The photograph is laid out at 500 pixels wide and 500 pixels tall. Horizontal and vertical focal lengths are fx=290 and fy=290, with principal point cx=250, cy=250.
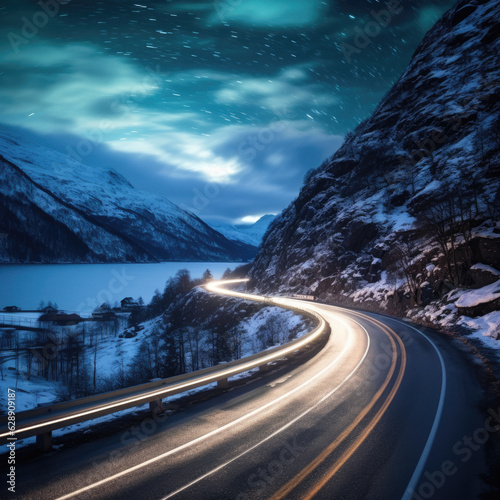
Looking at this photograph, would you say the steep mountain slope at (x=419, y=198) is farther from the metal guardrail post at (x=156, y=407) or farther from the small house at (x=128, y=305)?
the small house at (x=128, y=305)

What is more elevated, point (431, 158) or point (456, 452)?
point (431, 158)

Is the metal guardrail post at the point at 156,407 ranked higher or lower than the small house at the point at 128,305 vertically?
higher

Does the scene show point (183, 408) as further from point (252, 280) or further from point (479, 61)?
point (479, 61)

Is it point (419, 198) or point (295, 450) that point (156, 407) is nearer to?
point (295, 450)

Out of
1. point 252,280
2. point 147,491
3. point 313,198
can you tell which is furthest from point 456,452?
point 252,280

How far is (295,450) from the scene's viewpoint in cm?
674

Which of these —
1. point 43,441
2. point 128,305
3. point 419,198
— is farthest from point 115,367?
point 128,305

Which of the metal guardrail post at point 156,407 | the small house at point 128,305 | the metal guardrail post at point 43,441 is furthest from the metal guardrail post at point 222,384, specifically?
the small house at point 128,305

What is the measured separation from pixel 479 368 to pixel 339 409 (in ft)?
27.5

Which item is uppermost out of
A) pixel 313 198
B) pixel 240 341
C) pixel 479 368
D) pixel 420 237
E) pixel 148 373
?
pixel 313 198

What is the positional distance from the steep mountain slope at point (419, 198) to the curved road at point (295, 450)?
19603mm

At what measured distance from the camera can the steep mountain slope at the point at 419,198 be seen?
1266 inches

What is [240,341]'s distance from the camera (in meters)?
49.4

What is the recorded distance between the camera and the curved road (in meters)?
5.43
